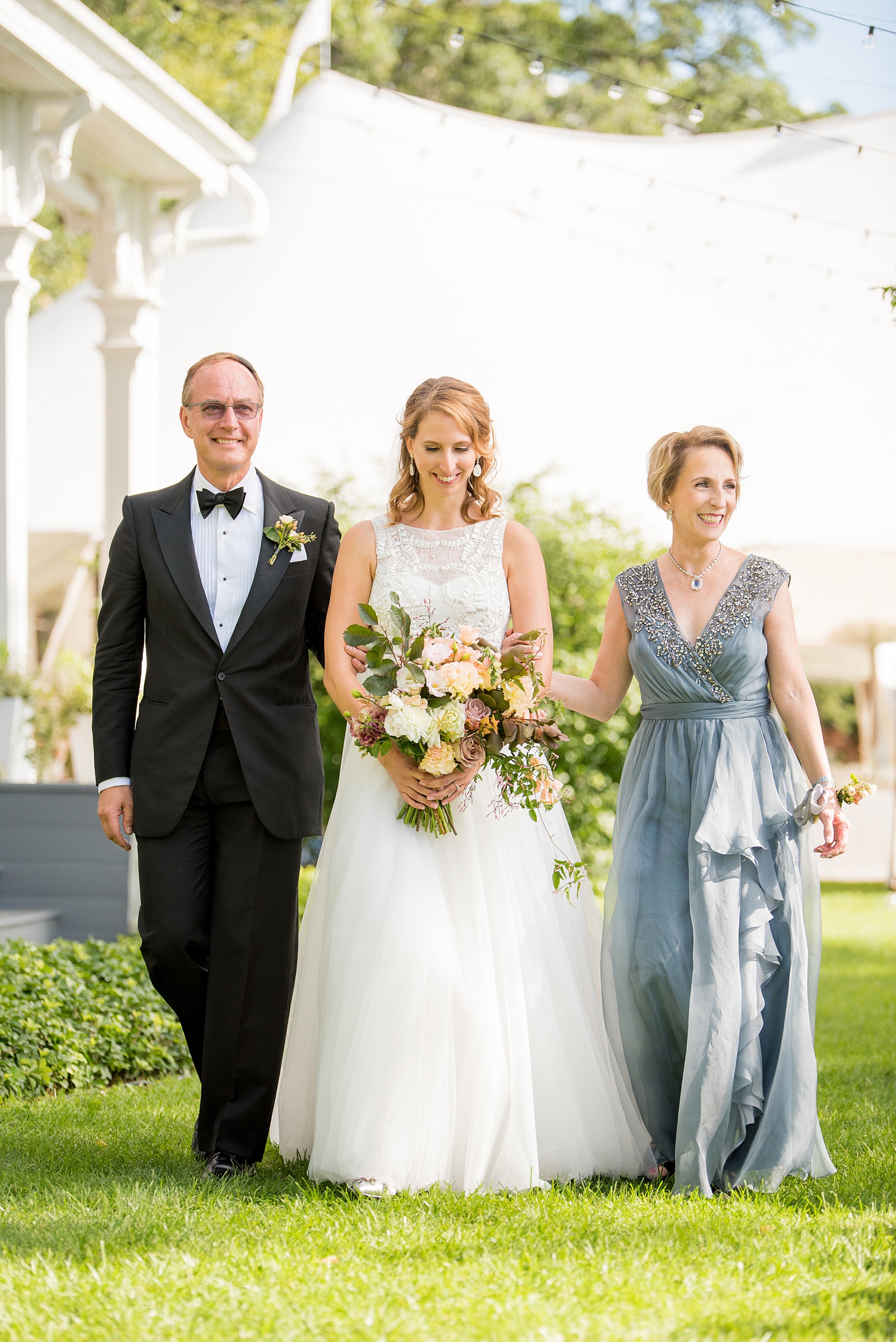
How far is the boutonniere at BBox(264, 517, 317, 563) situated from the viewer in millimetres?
4055

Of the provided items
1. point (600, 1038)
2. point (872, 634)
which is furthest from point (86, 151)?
point (872, 634)

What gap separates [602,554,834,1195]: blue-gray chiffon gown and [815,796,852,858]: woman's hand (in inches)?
4.7

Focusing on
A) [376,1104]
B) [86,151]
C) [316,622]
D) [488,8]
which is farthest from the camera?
[488,8]

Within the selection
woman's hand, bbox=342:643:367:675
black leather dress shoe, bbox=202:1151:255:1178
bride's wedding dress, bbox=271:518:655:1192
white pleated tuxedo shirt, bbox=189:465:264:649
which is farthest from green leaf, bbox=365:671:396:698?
black leather dress shoe, bbox=202:1151:255:1178

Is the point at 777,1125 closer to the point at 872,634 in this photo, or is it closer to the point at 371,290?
the point at 371,290

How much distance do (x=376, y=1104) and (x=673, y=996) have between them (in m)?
0.93

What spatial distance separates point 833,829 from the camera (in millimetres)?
3840

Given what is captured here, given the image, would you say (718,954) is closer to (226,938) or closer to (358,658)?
(358,658)

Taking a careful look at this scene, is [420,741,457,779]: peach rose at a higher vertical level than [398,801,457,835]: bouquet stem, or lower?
higher

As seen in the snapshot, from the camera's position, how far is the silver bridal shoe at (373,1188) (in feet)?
11.4

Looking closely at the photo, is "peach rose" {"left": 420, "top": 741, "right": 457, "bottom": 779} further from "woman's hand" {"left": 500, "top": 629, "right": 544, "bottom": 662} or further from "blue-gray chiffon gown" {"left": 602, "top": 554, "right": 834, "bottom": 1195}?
"blue-gray chiffon gown" {"left": 602, "top": 554, "right": 834, "bottom": 1195}

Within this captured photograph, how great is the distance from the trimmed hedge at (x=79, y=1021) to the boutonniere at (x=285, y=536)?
92.5 inches

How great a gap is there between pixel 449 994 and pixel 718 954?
782 millimetres

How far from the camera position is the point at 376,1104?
3.55 meters
